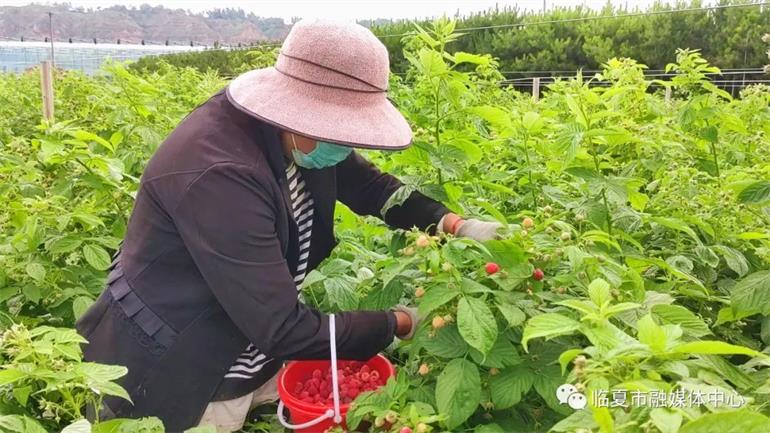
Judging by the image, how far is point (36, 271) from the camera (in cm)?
213

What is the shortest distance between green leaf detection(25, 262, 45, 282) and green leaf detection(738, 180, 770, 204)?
77.2 inches

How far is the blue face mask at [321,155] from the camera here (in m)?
1.85

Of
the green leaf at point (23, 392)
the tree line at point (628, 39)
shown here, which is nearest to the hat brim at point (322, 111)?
the green leaf at point (23, 392)

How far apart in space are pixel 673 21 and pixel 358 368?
14.2 metres

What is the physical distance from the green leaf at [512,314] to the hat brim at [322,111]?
47cm

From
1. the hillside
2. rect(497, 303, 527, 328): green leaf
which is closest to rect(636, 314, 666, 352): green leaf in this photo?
rect(497, 303, 527, 328): green leaf

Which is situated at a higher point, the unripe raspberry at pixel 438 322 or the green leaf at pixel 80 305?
the unripe raspberry at pixel 438 322

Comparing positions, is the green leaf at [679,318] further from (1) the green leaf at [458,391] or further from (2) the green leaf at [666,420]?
(2) the green leaf at [666,420]

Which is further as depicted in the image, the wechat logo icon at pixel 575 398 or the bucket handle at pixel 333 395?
the bucket handle at pixel 333 395

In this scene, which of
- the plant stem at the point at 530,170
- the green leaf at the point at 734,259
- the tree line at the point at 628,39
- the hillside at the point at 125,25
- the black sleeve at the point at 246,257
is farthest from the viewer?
the hillside at the point at 125,25

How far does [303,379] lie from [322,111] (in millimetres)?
751

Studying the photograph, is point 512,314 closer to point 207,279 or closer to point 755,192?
point 207,279

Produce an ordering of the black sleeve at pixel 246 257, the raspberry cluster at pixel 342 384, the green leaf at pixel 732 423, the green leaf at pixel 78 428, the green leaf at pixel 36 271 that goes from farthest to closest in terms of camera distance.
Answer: the green leaf at pixel 36 271 → the raspberry cluster at pixel 342 384 → the black sleeve at pixel 246 257 → the green leaf at pixel 78 428 → the green leaf at pixel 732 423

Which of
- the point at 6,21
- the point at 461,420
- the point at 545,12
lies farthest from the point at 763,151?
the point at 6,21
